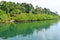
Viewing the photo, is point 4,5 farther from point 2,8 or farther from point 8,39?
point 8,39

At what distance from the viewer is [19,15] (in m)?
35.3

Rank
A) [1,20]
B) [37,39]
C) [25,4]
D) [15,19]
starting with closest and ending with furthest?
[37,39] → [1,20] → [15,19] → [25,4]

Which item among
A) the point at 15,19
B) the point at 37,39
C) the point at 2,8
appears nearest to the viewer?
the point at 37,39

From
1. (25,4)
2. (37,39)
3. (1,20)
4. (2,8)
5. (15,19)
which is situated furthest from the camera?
(25,4)

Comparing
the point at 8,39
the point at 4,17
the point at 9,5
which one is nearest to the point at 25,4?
the point at 9,5

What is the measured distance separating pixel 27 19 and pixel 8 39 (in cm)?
2350

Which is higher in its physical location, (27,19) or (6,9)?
(6,9)

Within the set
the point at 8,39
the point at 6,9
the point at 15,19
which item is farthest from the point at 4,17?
the point at 8,39

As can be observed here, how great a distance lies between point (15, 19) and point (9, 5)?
5733mm

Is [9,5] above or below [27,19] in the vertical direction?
above

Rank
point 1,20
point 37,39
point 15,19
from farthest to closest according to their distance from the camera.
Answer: point 15,19, point 1,20, point 37,39

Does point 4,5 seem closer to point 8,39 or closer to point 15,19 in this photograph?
point 15,19

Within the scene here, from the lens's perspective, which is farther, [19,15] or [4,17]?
[19,15]

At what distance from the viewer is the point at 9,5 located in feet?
124
